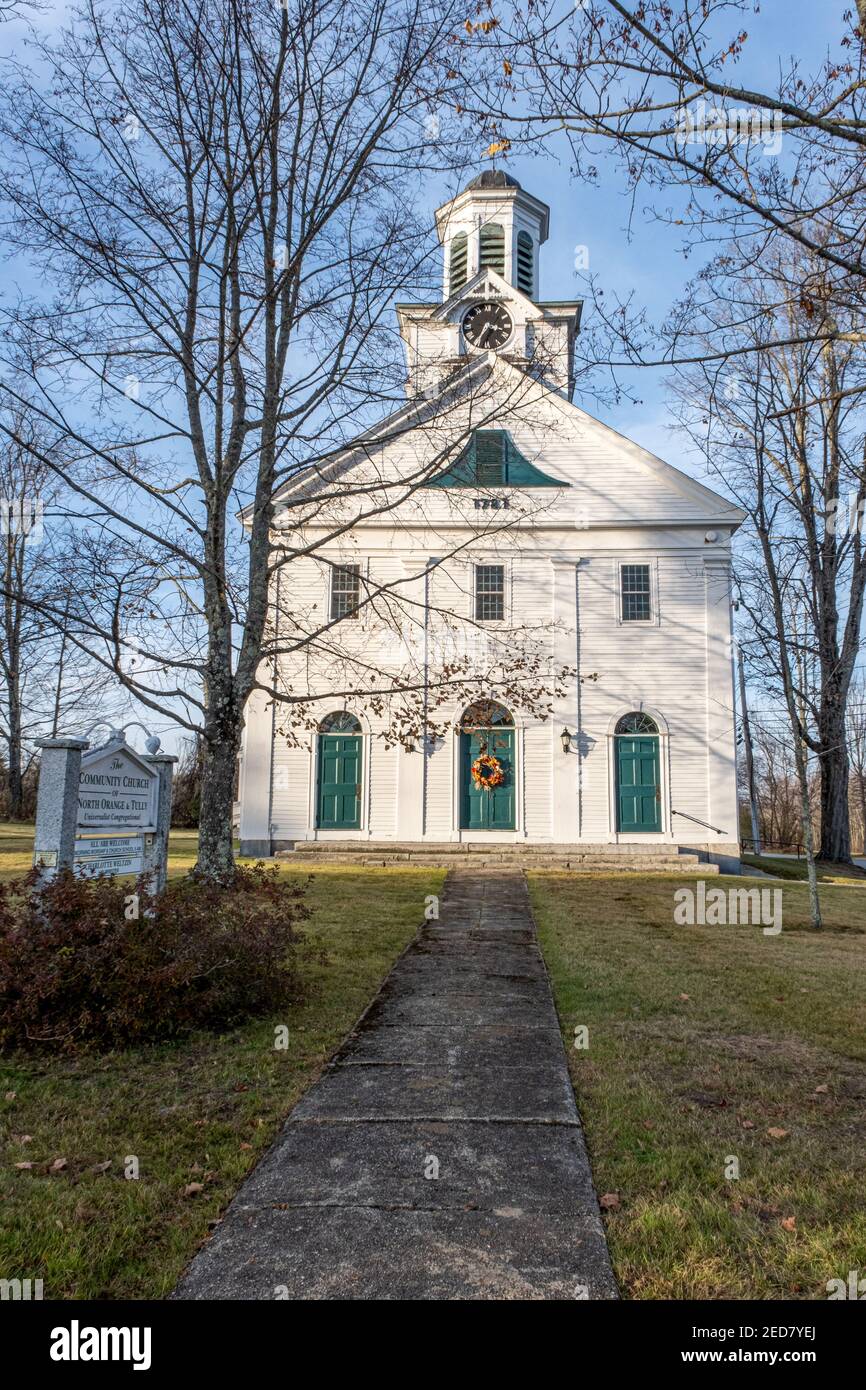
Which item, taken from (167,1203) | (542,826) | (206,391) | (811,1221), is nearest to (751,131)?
(811,1221)

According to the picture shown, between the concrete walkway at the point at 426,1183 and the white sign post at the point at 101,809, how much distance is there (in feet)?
8.76

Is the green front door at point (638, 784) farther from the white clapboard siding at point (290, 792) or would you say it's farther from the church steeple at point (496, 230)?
the church steeple at point (496, 230)

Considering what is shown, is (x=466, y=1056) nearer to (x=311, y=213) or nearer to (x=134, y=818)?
(x=134, y=818)

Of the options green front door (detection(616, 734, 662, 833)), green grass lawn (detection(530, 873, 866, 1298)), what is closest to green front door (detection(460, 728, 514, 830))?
green front door (detection(616, 734, 662, 833))

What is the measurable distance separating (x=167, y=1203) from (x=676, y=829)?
712 inches

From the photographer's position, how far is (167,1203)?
3.52m

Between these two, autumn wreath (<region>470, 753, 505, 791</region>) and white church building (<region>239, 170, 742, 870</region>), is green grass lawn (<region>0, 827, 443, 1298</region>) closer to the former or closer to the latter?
autumn wreath (<region>470, 753, 505, 791</region>)

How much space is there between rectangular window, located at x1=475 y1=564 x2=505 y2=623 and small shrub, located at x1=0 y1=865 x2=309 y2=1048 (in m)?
15.4

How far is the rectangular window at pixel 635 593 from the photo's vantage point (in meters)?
21.2

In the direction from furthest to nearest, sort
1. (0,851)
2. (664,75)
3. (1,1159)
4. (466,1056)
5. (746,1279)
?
(0,851)
(466,1056)
(664,75)
(1,1159)
(746,1279)

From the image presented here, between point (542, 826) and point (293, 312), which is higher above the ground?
point (293, 312)

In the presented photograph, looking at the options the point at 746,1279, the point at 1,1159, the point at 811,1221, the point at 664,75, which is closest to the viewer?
the point at 746,1279

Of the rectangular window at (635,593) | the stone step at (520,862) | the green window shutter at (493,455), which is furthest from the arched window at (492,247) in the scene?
the stone step at (520,862)

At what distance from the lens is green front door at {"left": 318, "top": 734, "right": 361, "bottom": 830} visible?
20.8 meters
